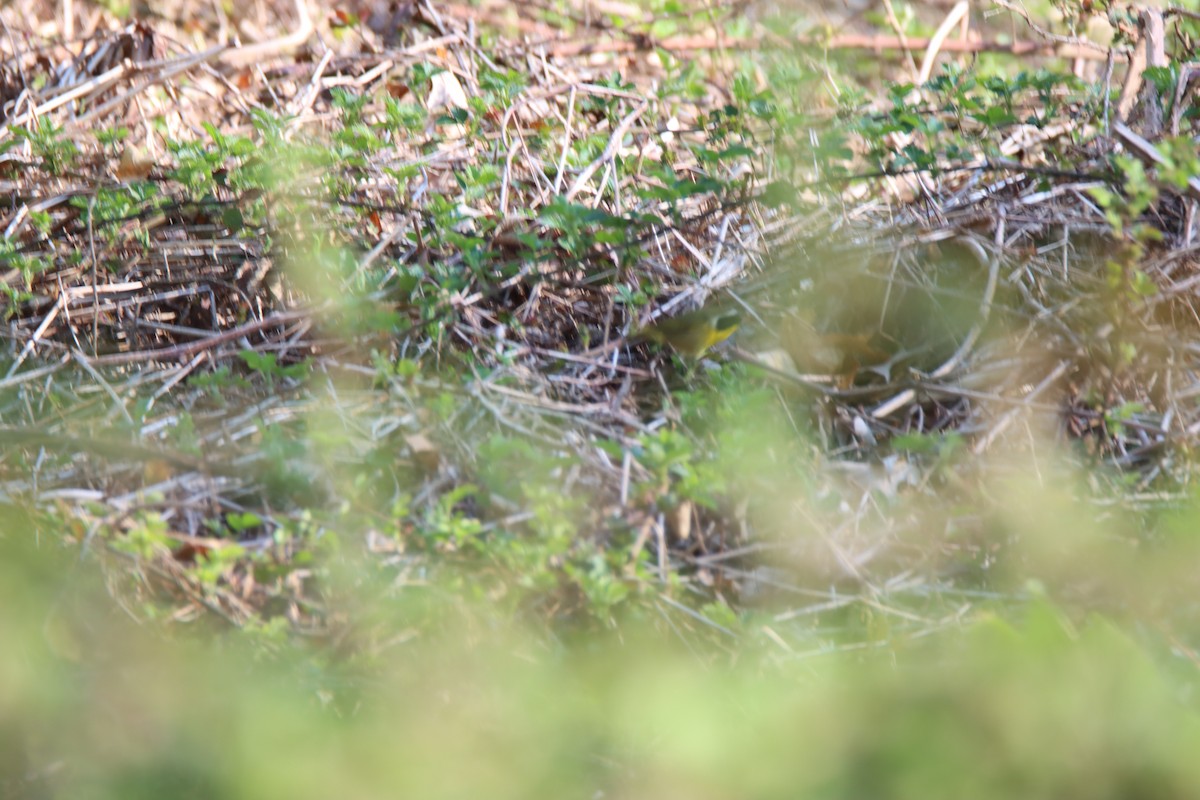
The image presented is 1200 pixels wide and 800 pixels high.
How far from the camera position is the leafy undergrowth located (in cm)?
115

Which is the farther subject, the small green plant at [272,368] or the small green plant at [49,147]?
the small green plant at [49,147]

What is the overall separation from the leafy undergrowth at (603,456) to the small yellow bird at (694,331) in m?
0.05

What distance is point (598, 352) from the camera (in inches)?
92.6

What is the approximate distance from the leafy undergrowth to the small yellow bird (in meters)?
0.05

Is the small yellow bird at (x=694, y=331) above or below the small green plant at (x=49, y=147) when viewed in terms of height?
below

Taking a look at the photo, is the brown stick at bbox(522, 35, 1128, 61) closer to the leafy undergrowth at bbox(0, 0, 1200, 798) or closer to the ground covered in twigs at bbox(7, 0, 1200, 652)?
the ground covered in twigs at bbox(7, 0, 1200, 652)

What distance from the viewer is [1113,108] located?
98.3 inches

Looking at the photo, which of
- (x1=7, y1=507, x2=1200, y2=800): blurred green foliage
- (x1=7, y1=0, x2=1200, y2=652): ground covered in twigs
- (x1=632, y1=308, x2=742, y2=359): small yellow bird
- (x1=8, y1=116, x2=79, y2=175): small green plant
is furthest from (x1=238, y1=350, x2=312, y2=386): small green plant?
(x1=8, y1=116, x2=79, y2=175): small green plant

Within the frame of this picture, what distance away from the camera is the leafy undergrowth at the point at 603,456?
115 cm

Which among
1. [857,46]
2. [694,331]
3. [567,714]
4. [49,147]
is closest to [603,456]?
[694,331]

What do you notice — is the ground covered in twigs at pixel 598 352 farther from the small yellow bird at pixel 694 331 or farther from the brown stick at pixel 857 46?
the brown stick at pixel 857 46

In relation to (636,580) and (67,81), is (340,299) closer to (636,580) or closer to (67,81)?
(636,580)

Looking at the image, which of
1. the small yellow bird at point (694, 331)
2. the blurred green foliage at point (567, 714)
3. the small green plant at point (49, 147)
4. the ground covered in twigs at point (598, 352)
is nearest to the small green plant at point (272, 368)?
the ground covered in twigs at point (598, 352)

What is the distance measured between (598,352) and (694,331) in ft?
0.76
